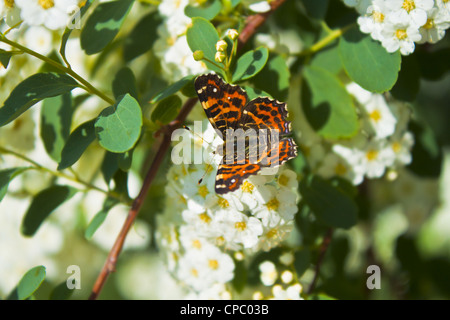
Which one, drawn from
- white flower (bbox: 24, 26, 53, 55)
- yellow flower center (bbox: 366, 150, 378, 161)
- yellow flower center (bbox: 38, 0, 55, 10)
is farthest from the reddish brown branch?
white flower (bbox: 24, 26, 53, 55)

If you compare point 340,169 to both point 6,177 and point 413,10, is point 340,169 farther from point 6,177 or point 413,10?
point 6,177

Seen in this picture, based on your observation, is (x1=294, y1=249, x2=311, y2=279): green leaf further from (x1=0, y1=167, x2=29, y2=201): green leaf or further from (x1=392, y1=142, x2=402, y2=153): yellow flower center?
(x1=0, y1=167, x2=29, y2=201): green leaf

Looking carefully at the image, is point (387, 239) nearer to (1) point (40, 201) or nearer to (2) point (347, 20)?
(2) point (347, 20)

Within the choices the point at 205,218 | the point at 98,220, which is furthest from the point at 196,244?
the point at 98,220

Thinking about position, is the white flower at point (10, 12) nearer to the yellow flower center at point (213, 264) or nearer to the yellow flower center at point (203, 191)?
the yellow flower center at point (203, 191)

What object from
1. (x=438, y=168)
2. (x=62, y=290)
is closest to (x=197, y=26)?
(x=62, y=290)

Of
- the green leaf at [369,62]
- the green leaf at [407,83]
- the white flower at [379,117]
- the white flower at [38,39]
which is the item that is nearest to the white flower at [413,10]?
the green leaf at [369,62]
